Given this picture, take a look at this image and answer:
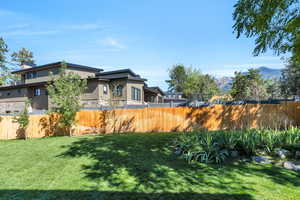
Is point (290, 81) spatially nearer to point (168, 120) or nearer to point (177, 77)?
point (168, 120)

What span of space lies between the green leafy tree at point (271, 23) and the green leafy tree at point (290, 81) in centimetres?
1752

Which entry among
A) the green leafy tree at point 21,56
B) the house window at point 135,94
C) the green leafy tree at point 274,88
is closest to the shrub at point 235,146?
the house window at point 135,94

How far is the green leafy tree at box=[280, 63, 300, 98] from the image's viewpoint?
19.2 meters

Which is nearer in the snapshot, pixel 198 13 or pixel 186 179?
pixel 186 179

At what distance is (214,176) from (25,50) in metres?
54.7

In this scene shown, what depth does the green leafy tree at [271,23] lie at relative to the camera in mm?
5445

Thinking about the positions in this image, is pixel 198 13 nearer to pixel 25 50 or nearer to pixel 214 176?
pixel 214 176

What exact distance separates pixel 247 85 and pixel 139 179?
2030 centimetres

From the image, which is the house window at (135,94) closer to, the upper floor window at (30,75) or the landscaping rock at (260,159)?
the landscaping rock at (260,159)

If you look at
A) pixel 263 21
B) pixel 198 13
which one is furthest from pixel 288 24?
pixel 198 13

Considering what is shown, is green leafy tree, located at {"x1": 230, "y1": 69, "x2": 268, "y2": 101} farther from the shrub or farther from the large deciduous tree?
the shrub

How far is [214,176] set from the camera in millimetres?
3354

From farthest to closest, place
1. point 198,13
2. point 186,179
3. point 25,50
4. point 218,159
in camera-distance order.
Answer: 1. point 25,50
2. point 198,13
3. point 218,159
4. point 186,179

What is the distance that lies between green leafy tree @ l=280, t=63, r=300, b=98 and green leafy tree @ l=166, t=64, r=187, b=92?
21382 millimetres
